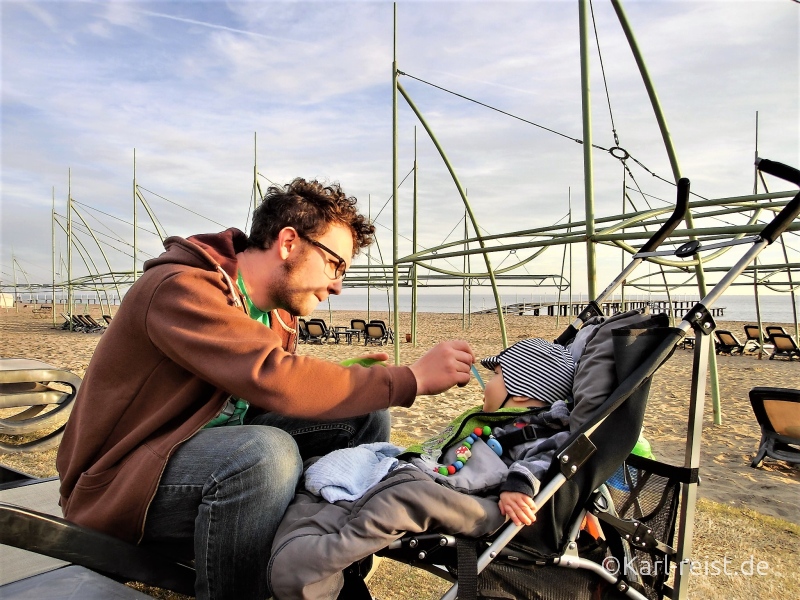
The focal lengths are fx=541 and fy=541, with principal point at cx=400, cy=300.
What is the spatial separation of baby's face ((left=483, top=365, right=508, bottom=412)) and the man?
0.44 metres

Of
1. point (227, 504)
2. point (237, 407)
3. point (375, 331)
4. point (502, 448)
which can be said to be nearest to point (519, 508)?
point (502, 448)

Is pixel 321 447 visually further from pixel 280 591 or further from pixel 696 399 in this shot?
pixel 696 399

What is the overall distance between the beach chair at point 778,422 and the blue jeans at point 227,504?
4571 mm

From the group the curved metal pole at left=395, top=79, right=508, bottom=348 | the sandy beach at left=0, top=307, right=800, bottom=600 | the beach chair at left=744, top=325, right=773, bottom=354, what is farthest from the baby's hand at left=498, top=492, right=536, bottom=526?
the beach chair at left=744, top=325, right=773, bottom=354

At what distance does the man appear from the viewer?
1.33 m

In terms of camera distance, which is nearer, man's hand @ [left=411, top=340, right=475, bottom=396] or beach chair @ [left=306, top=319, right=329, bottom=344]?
man's hand @ [left=411, top=340, right=475, bottom=396]

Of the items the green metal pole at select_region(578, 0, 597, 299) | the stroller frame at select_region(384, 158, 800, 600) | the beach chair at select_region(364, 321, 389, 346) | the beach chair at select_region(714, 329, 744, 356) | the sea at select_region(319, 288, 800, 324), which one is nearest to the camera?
the stroller frame at select_region(384, 158, 800, 600)

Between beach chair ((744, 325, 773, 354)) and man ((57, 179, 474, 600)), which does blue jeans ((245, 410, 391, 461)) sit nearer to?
man ((57, 179, 474, 600))

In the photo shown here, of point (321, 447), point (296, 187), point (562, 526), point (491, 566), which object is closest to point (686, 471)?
point (562, 526)

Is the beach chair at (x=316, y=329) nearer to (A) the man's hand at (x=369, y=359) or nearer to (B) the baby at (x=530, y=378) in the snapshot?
(A) the man's hand at (x=369, y=359)

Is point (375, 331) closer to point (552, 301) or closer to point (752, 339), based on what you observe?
point (752, 339)

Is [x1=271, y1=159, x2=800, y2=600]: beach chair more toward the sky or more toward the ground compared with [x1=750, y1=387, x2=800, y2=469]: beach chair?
more toward the sky

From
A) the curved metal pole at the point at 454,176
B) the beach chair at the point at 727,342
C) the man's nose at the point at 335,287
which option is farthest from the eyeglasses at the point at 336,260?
the beach chair at the point at 727,342

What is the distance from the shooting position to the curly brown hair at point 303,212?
1689 millimetres
